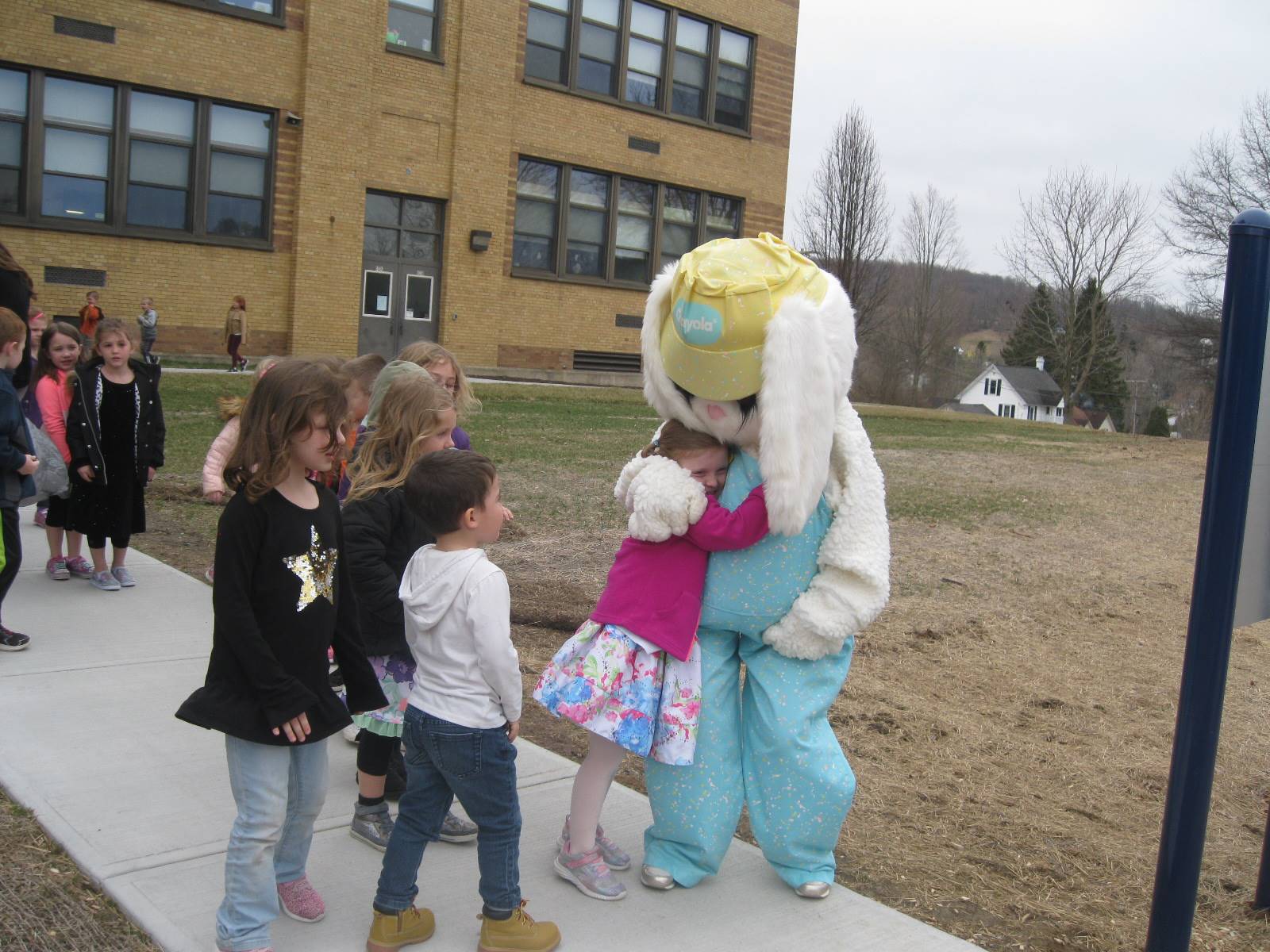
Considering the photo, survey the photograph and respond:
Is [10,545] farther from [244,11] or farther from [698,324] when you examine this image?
[244,11]

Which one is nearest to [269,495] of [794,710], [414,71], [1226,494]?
[794,710]

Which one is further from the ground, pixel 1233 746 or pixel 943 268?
pixel 943 268

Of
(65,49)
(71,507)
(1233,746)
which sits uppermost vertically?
(65,49)

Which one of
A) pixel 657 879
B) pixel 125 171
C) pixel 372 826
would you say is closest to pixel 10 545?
pixel 372 826

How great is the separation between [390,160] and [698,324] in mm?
20139

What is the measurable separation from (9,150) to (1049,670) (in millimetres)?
18364

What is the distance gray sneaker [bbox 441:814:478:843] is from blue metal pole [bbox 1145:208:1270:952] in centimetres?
188

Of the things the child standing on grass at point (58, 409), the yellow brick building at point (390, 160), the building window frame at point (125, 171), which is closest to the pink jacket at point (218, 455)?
the child standing on grass at point (58, 409)

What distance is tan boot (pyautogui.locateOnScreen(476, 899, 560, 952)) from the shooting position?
2.77 metres

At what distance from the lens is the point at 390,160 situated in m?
21.9

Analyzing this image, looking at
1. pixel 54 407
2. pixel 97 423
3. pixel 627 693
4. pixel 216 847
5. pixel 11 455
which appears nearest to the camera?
pixel 627 693

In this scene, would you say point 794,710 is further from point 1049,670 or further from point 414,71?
point 414,71

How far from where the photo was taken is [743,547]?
3154mm

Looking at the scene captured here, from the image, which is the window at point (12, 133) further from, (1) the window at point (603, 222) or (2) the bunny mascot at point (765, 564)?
(2) the bunny mascot at point (765, 564)
